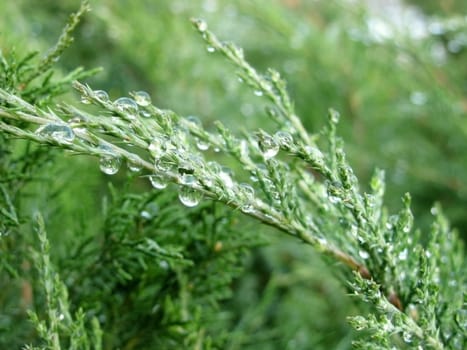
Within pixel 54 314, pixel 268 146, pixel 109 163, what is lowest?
pixel 54 314

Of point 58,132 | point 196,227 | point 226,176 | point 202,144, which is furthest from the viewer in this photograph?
point 196,227

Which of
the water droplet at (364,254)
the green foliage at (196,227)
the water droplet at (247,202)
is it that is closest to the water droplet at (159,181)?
the green foliage at (196,227)

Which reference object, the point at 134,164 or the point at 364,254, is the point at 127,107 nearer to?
the point at 134,164

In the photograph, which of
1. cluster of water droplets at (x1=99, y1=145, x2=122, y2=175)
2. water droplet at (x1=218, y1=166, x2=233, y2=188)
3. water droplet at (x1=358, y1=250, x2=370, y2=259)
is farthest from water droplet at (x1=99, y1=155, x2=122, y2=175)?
water droplet at (x1=358, y1=250, x2=370, y2=259)

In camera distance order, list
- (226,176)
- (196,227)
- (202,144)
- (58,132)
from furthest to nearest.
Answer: (196,227)
(202,144)
(226,176)
(58,132)

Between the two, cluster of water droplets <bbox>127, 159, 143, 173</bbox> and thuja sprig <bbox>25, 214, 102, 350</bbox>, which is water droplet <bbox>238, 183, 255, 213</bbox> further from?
thuja sprig <bbox>25, 214, 102, 350</bbox>

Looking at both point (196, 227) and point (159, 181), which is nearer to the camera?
point (159, 181)

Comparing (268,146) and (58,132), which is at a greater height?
(268,146)

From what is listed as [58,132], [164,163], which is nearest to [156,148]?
[164,163]
